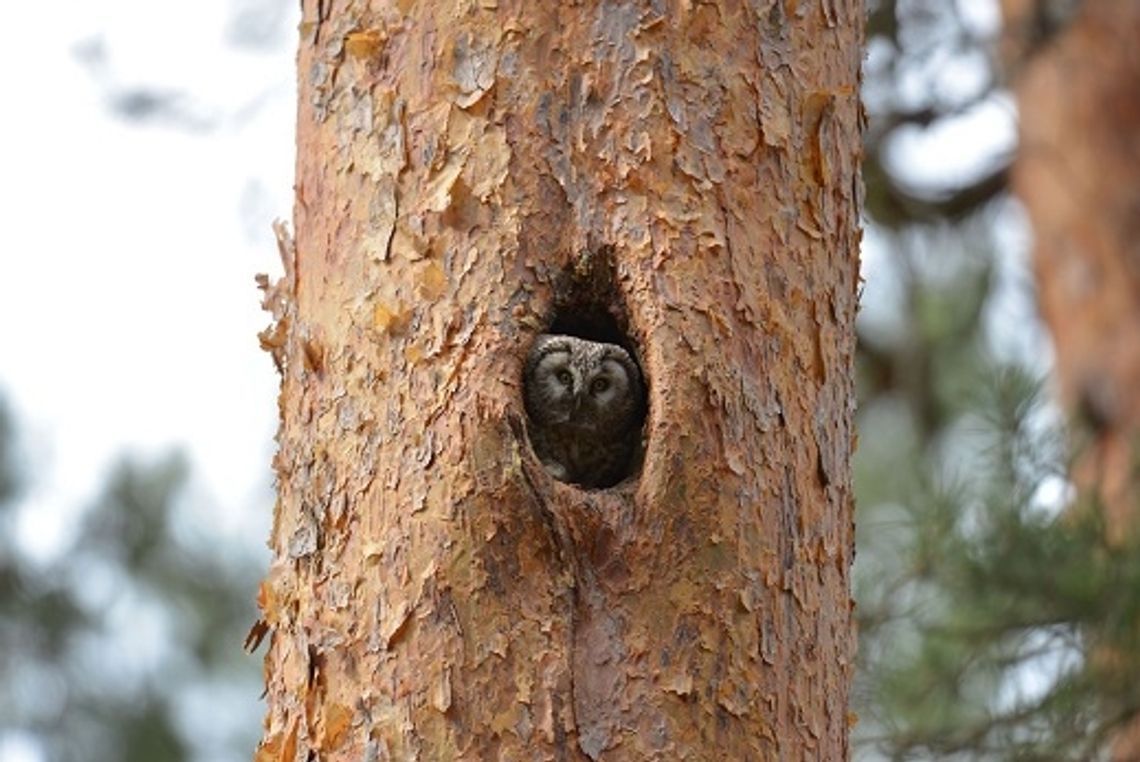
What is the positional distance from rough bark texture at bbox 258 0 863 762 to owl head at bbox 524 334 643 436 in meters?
0.09

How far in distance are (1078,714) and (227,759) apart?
3.83 metres

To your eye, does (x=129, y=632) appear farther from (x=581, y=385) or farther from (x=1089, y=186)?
(x=581, y=385)

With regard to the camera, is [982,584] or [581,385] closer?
[581,385]

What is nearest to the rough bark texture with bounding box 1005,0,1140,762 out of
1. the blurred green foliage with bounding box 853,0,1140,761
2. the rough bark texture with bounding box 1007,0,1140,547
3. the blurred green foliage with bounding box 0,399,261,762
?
the rough bark texture with bounding box 1007,0,1140,547

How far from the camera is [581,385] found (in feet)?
7.43

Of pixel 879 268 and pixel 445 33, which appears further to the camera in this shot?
pixel 879 268

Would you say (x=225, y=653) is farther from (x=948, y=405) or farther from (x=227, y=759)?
(x=948, y=405)

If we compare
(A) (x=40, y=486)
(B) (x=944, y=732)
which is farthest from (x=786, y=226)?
(A) (x=40, y=486)

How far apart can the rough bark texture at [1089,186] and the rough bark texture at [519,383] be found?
3.04 meters

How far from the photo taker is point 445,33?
2121 mm

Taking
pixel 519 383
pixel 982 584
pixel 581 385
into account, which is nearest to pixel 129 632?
pixel 982 584

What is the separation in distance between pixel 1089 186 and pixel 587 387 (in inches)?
128

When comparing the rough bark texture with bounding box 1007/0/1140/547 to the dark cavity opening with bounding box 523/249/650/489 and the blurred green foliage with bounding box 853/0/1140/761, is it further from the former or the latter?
the dark cavity opening with bounding box 523/249/650/489

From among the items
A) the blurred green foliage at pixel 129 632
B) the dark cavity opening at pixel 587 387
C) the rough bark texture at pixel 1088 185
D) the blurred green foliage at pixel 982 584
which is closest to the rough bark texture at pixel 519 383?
the dark cavity opening at pixel 587 387
